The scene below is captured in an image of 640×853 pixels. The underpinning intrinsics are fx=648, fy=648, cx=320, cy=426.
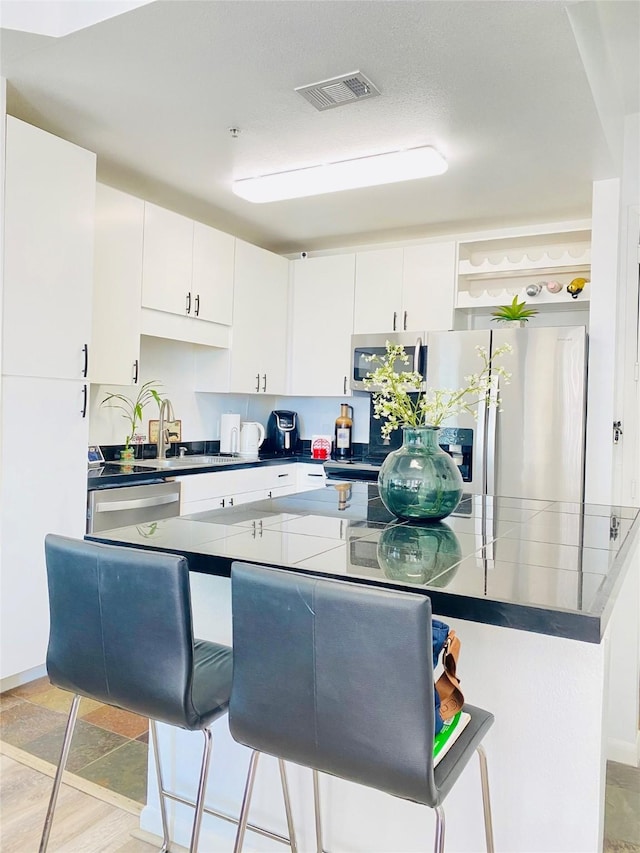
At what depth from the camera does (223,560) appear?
1.40 metres

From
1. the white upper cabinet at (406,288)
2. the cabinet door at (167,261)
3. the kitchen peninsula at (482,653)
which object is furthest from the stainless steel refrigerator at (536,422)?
the cabinet door at (167,261)

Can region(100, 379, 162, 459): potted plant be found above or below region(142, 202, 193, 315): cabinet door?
below

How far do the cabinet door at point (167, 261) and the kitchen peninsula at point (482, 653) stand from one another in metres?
2.03

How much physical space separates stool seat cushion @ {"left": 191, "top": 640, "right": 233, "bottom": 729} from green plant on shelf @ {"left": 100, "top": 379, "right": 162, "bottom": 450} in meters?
2.34

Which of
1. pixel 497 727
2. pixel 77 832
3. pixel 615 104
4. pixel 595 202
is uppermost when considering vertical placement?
pixel 615 104

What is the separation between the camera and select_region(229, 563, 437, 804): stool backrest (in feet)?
3.38

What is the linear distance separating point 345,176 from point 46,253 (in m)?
1.45

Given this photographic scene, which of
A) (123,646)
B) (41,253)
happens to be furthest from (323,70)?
(123,646)

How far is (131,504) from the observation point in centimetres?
313

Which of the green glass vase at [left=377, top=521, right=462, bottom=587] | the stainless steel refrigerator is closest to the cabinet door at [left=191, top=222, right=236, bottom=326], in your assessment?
the stainless steel refrigerator

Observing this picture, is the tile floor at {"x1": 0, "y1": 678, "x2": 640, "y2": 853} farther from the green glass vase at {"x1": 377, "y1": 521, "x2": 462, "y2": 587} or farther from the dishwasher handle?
the green glass vase at {"x1": 377, "y1": 521, "x2": 462, "y2": 587}

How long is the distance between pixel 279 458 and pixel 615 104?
2.76 m

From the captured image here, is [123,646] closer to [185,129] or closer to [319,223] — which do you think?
[185,129]

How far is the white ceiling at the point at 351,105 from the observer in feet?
6.59
